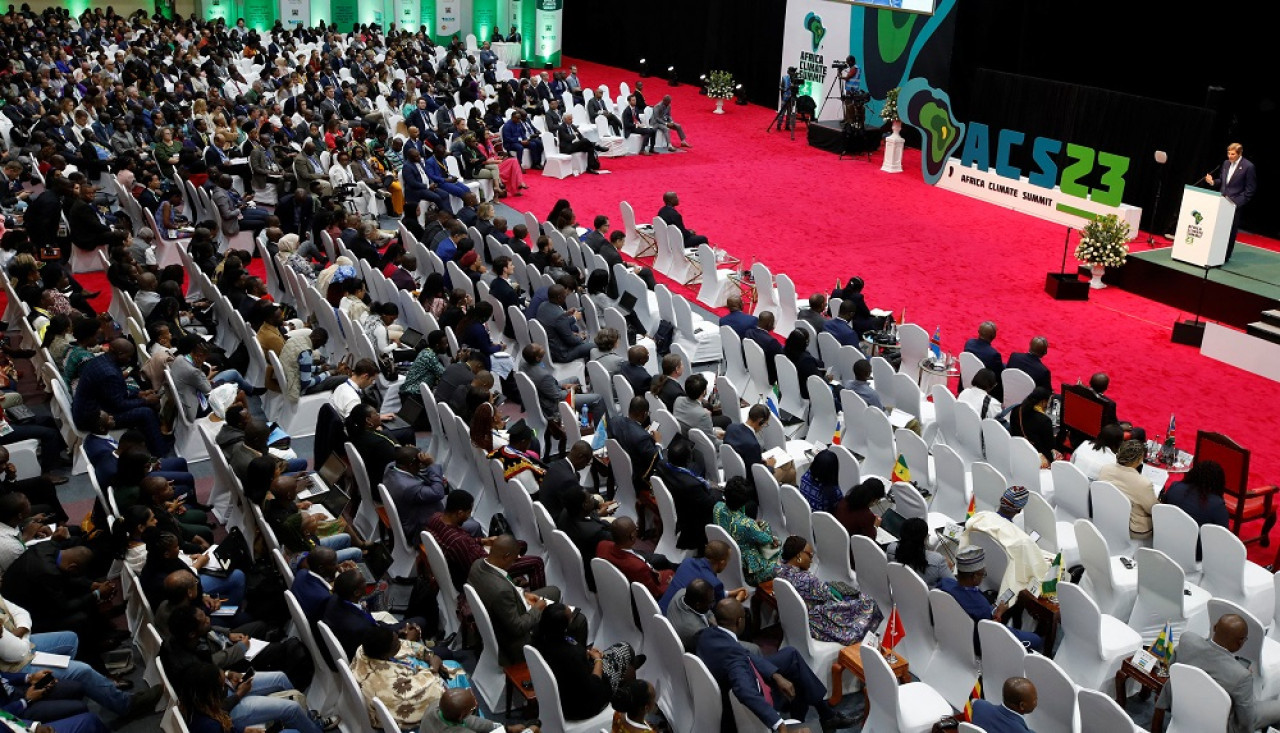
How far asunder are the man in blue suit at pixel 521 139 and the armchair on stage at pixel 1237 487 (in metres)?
13.2

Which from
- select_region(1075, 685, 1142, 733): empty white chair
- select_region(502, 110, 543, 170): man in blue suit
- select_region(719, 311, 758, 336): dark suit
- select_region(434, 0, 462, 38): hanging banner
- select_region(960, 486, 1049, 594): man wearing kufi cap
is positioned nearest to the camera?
→ select_region(1075, 685, 1142, 733): empty white chair

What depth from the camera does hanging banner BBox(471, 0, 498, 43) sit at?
116 ft

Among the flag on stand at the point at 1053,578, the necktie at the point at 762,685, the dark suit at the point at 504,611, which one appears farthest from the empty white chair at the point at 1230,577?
the dark suit at the point at 504,611

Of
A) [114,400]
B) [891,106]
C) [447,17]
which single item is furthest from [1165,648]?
[447,17]

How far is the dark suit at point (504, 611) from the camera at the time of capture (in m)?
6.04

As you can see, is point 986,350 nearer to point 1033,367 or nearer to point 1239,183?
point 1033,367

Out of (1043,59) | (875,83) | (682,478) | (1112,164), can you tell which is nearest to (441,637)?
(682,478)

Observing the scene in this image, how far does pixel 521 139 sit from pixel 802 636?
48.3 feet

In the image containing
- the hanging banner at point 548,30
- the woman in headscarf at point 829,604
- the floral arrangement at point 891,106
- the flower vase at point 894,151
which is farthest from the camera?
the hanging banner at point 548,30

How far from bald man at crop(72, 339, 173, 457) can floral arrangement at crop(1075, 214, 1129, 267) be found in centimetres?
1072

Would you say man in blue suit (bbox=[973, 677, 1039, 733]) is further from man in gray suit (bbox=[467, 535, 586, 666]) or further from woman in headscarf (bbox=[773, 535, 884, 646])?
man in gray suit (bbox=[467, 535, 586, 666])

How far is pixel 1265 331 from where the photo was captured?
11.7m

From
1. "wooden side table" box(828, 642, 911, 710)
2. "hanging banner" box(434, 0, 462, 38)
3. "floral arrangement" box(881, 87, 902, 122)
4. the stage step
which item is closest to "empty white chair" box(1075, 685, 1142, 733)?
"wooden side table" box(828, 642, 911, 710)

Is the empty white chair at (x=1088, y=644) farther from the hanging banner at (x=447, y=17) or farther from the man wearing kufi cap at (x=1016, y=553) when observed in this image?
the hanging banner at (x=447, y=17)
